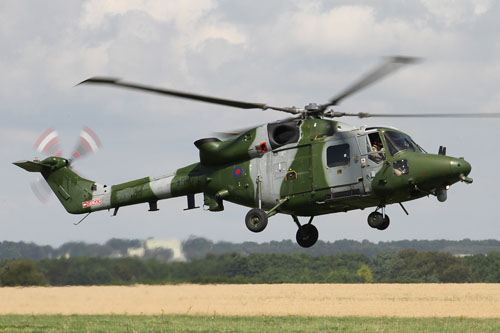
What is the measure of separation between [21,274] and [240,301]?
13166mm

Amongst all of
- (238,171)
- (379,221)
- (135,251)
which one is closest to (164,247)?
(135,251)

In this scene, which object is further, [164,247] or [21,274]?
[21,274]

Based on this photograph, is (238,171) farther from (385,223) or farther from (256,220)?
(385,223)

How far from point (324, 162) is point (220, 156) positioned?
2.98m

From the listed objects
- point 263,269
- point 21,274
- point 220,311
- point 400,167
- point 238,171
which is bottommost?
point 220,311

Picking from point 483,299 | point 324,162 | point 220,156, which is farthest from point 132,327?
point 483,299

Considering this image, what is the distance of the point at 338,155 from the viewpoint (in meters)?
19.2

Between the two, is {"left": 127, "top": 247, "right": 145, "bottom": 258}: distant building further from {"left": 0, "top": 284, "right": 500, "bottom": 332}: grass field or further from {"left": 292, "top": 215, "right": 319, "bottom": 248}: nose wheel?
{"left": 292, "top": 215, "right": 319, "bottom": 248}: nose wheel

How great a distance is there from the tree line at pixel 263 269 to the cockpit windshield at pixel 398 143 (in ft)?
38.2

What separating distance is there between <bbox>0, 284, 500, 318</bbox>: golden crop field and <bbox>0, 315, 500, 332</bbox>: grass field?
118 cm

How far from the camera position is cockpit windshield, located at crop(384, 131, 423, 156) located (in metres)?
18.7

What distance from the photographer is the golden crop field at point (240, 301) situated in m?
35.8

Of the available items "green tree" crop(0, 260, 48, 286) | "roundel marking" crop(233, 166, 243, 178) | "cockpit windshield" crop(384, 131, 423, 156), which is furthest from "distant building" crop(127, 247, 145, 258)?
"cockpit windshield" crop(384, 131, 423, 156)

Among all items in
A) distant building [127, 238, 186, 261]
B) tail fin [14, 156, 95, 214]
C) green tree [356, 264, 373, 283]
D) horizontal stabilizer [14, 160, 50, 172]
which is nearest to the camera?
tail fin [14, 156, 95, 214]
